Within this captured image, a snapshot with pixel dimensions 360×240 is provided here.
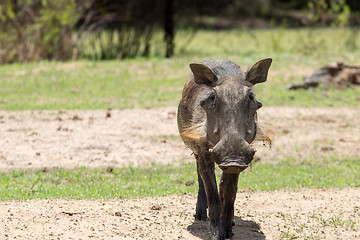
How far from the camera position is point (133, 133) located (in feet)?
31.6

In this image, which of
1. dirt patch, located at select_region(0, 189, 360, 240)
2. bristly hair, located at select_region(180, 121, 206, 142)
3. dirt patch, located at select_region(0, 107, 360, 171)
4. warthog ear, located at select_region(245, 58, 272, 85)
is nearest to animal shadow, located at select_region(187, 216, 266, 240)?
dirt patch, located at select_region(0, 189, 360, 240)

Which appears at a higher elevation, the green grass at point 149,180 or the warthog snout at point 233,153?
the warthog snout at point 233,153

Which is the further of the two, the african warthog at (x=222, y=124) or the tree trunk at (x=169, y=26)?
the tree trunk at (x=169, y=26)

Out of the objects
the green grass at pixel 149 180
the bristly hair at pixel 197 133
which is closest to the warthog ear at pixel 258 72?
the bristly hair at pixel 197 133

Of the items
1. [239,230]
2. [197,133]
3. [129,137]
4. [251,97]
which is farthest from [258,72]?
[129,137]

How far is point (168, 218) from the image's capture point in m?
6.06

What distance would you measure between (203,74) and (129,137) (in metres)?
4.34

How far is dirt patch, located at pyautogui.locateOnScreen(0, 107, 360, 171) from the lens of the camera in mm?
8516

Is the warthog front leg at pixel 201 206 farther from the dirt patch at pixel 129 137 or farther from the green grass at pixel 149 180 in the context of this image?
the dirt patch at pixel 129 137

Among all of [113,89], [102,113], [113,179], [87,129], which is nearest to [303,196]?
[113,179]

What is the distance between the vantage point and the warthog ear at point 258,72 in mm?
5297

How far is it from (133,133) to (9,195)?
3218 mm

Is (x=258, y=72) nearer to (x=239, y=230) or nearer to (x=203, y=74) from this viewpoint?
(x=203, y=74)

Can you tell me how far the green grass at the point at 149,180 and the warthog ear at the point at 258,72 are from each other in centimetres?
216
